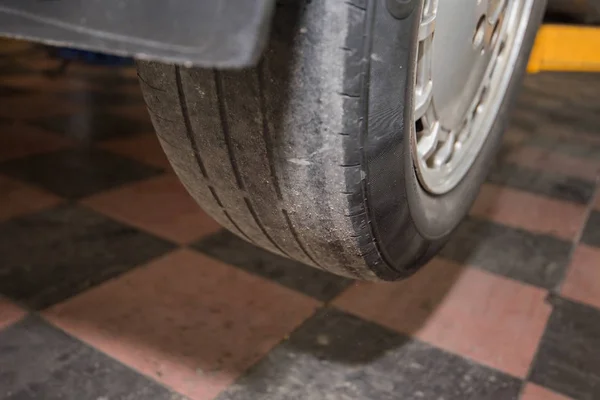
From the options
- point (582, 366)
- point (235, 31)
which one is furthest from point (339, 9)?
point (582, 366)

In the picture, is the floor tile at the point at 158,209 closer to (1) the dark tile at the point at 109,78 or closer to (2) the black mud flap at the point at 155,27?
(2) the black mud flap at the point at 155,27

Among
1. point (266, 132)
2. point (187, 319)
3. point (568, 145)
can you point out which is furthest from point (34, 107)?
point (568, 145)

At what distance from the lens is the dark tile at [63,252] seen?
96 centimetres

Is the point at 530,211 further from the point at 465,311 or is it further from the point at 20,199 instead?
the point at 20,199

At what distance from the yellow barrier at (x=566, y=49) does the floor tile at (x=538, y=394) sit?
3.38 meters

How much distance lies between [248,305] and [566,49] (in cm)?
372

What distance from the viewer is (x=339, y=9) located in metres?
0.42

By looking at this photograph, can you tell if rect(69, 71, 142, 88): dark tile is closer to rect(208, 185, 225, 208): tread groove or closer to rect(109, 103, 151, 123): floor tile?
rect(109, 103, 151, 123): floor tile

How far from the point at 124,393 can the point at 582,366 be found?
2.25 feet

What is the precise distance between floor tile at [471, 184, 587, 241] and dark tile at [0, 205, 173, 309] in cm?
82

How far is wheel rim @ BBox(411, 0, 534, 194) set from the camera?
646 mm

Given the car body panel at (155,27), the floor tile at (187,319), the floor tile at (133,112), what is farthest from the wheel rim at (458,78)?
the floor tile at (133,112)

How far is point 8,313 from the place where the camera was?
877 millimetres

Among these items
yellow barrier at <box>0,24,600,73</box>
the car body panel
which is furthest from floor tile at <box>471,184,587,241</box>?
yellow barrier at <box>0,24,600,73</box>
